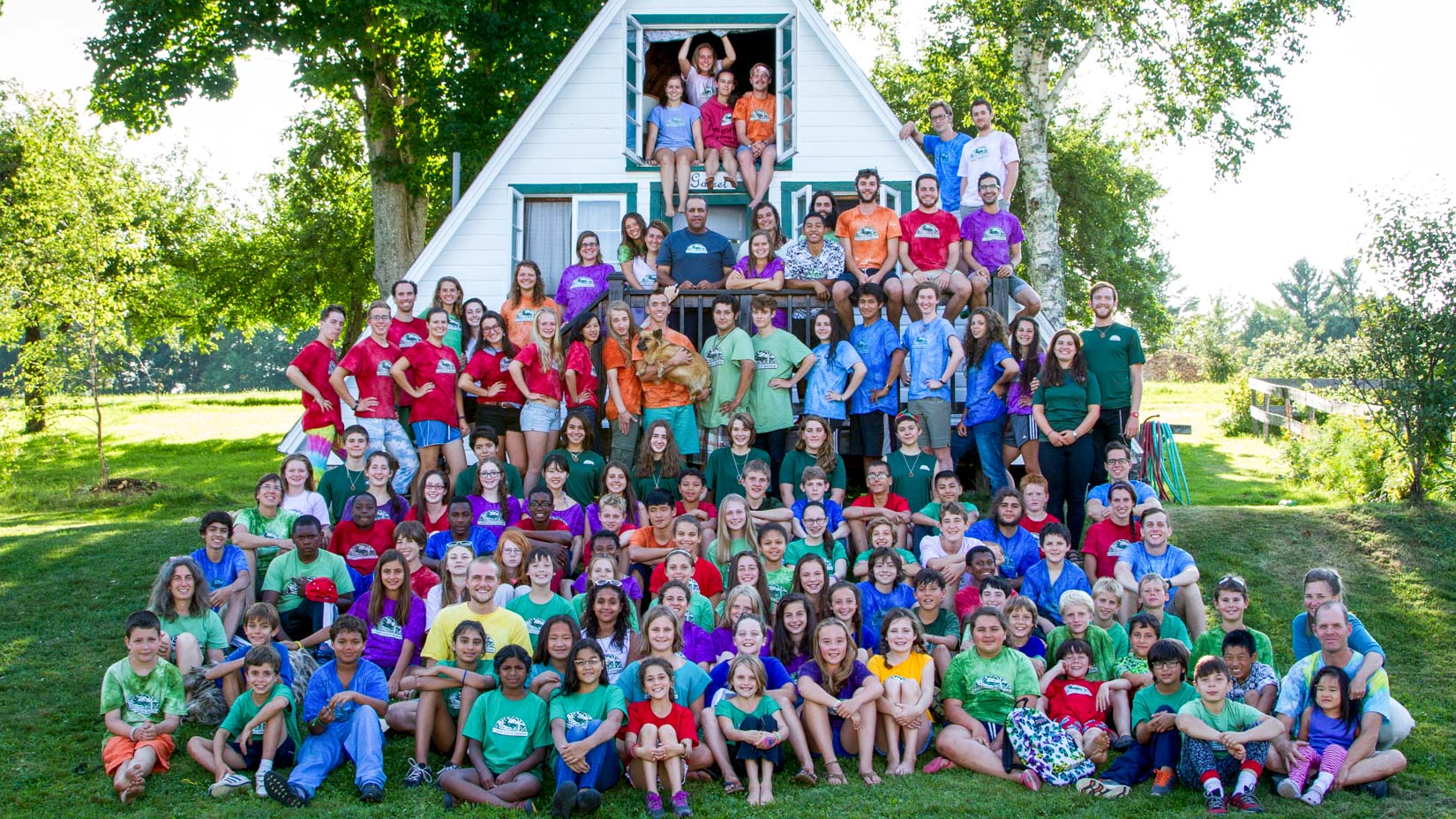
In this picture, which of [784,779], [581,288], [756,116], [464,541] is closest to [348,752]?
[464,541]

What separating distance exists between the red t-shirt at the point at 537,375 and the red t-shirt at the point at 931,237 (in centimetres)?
344

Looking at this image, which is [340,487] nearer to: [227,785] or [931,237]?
[227,785]

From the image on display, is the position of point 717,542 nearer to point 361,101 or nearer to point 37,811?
point 37,811

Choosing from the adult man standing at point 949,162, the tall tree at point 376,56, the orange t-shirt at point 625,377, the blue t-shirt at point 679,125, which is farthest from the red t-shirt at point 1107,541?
the tall tree at point 376,56

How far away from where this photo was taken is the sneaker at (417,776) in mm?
6453

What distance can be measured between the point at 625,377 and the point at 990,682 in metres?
4.26

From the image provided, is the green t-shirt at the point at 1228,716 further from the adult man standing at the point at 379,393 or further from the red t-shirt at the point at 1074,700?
the adult man standing at the point at 379,393

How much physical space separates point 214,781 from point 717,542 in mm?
3421

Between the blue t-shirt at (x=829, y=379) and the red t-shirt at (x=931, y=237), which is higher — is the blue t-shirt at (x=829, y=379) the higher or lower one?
the lower one

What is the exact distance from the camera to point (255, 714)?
6570 millimetres

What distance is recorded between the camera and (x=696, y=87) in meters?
13.4

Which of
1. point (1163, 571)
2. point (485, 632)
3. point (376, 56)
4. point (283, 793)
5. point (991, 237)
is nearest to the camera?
point (283, 793)

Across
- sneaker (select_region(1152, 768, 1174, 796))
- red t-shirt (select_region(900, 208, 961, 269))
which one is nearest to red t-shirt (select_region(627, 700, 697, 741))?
sneaker (select_region(1152, 768, 1174, 796))

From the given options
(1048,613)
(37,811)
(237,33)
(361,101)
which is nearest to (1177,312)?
(361,101)
